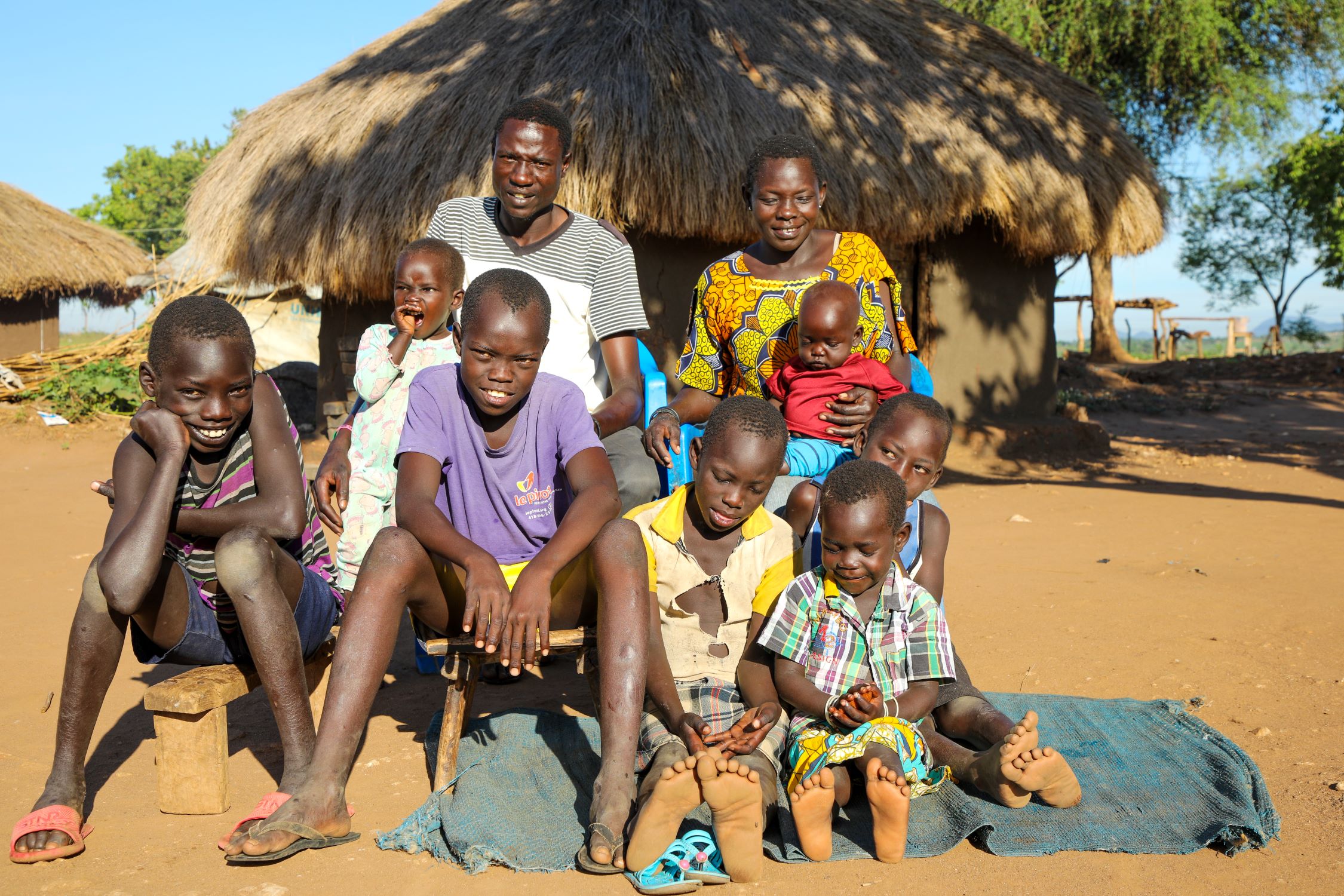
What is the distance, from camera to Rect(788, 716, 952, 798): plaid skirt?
2279mm

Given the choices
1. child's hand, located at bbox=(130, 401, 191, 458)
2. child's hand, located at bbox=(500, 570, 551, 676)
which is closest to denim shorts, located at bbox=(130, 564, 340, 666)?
child's hand, located at bbox=(130, 401, 191, 458)

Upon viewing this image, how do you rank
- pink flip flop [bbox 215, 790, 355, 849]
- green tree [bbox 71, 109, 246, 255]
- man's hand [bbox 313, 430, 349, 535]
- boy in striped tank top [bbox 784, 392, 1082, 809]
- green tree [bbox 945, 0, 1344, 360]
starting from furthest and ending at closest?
1. green tree [bbox 71, 109, 246, 255]
2. green tree [bbox 945, 0, 1344, 360]
3. man's hand [bbox 313, 430, 349, 535]
4. boy in striped tank top [bbox 784, 392, 1082, 809]
5. pink flip flop [bbox 215, 790, 355, 849]

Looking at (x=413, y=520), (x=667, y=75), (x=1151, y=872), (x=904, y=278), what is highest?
(x=667, y=75)

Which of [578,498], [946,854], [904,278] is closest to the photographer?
[946,854]

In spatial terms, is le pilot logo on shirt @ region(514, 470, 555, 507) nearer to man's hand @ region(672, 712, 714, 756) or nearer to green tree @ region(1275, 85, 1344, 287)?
man's hand @ region(672, 712, 714, 756)

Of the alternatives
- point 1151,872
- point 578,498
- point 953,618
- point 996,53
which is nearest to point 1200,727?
point 1151,872

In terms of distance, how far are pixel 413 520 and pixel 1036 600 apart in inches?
120

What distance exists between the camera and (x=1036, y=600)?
4387mm

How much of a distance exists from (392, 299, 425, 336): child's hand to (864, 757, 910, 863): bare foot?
6.37ft

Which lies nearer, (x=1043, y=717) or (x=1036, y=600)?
(x=1043, y=717)

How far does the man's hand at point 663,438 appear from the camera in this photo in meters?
3.00

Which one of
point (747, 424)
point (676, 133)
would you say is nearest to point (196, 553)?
point (747, 424)

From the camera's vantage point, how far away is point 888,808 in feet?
6.88

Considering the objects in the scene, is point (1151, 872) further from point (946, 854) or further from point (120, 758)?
point (120, 758)
